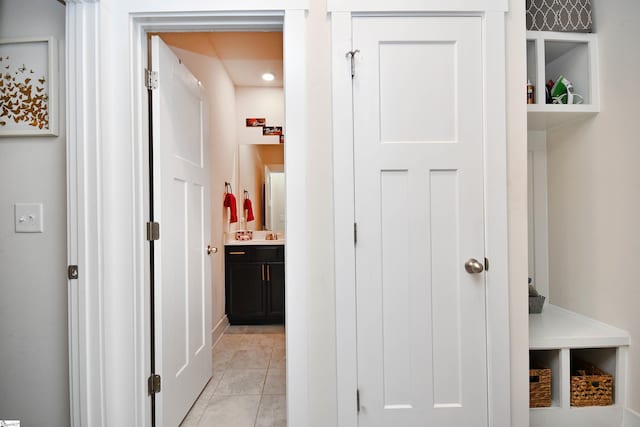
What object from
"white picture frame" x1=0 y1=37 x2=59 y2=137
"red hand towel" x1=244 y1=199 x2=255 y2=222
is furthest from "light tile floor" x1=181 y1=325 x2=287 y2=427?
"white picture frame" x1=0 y1=37 x2=59 y2=137

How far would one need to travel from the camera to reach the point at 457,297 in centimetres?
150

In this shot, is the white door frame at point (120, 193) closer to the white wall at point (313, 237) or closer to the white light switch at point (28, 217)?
the white wall at point (313, 237)

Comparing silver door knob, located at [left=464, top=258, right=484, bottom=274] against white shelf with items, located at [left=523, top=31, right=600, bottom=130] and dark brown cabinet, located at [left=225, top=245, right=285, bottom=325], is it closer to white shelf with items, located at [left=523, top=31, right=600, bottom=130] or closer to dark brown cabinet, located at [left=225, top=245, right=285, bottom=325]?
white shelf with items, located at [left=523, top=31, right=600, bottom=130]

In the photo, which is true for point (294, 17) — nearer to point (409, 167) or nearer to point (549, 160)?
point (409, 167)

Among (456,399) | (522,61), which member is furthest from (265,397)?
(522,61)

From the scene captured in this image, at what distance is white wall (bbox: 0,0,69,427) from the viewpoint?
1426 millimetres

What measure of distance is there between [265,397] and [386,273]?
1308mm

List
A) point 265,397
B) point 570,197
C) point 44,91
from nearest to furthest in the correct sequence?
point 44,91 → point 570,197 → point 265,397

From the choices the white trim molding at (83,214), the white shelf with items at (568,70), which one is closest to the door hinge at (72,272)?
the white trim molding at (83,214)

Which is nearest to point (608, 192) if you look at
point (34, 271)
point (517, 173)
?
point (517, 173)

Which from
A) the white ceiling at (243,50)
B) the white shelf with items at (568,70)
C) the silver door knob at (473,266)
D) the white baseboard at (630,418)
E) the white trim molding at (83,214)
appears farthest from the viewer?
the white ceiling at (243,50)

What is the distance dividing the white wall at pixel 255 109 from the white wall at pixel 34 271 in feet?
8.04

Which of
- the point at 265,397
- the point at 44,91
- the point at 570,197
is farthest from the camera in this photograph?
the point at 265,397

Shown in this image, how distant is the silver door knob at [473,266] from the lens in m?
1.47
